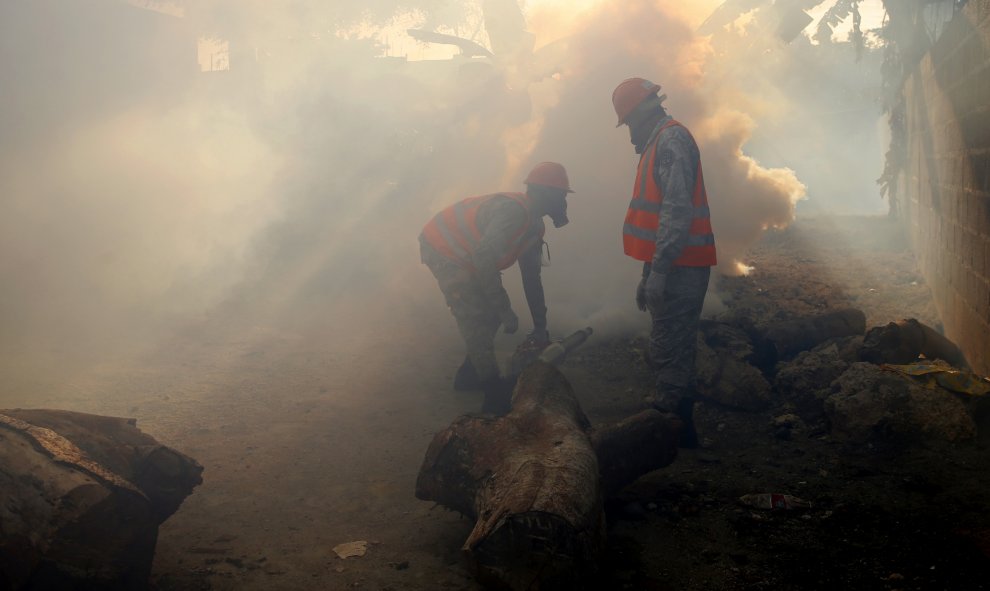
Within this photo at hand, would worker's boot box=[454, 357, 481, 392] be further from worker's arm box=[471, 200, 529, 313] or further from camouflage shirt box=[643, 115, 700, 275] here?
camouflage shirt box=[643, 115, 700, 275]

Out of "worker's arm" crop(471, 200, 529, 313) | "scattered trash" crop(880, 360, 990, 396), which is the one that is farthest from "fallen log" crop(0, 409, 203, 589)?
"scattered trash" crop(880, 360, 990, 396)

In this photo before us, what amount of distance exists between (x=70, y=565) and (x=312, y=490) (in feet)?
5.04

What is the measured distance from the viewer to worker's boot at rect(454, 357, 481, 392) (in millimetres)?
5859

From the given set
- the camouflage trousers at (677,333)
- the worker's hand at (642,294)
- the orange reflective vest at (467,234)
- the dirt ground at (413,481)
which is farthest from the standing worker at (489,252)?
the camouflage trousers at (677,333)

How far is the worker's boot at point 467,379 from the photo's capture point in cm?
586

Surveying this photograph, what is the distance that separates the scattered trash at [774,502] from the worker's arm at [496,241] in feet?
7.93

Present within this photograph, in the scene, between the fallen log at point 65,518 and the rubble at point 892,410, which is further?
the rubble at point 892,410

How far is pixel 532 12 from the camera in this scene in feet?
36.9

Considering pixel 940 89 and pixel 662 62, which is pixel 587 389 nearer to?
pixel 940 89

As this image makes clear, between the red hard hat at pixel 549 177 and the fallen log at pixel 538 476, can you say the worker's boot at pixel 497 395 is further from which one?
the red hard hat at pixel 549 177

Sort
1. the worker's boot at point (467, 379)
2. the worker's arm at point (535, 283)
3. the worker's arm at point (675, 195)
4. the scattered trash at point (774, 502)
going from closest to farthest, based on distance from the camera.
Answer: the scattered trash at point (774, 502), the worker's arm at point (675, 195), the worker's arm at point (535, 283), the worker's boot at point (467, 379)

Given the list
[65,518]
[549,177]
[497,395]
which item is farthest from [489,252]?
[65,518]

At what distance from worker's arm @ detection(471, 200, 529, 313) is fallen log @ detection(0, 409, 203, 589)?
2.81m

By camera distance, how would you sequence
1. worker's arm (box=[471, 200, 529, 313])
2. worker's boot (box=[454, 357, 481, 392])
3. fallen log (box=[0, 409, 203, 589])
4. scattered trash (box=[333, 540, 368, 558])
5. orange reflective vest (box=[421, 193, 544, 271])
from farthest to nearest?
worker's boot (box=[454, 357, 481, 392])
orange reflective vest (box=[421, 193, 544, 271])
worker's arm (box=[471, 200, 529, 313])
scattered trash (box=[333, 540, 368, 558])
fallen log (box=[0, 409, 203, 589])
